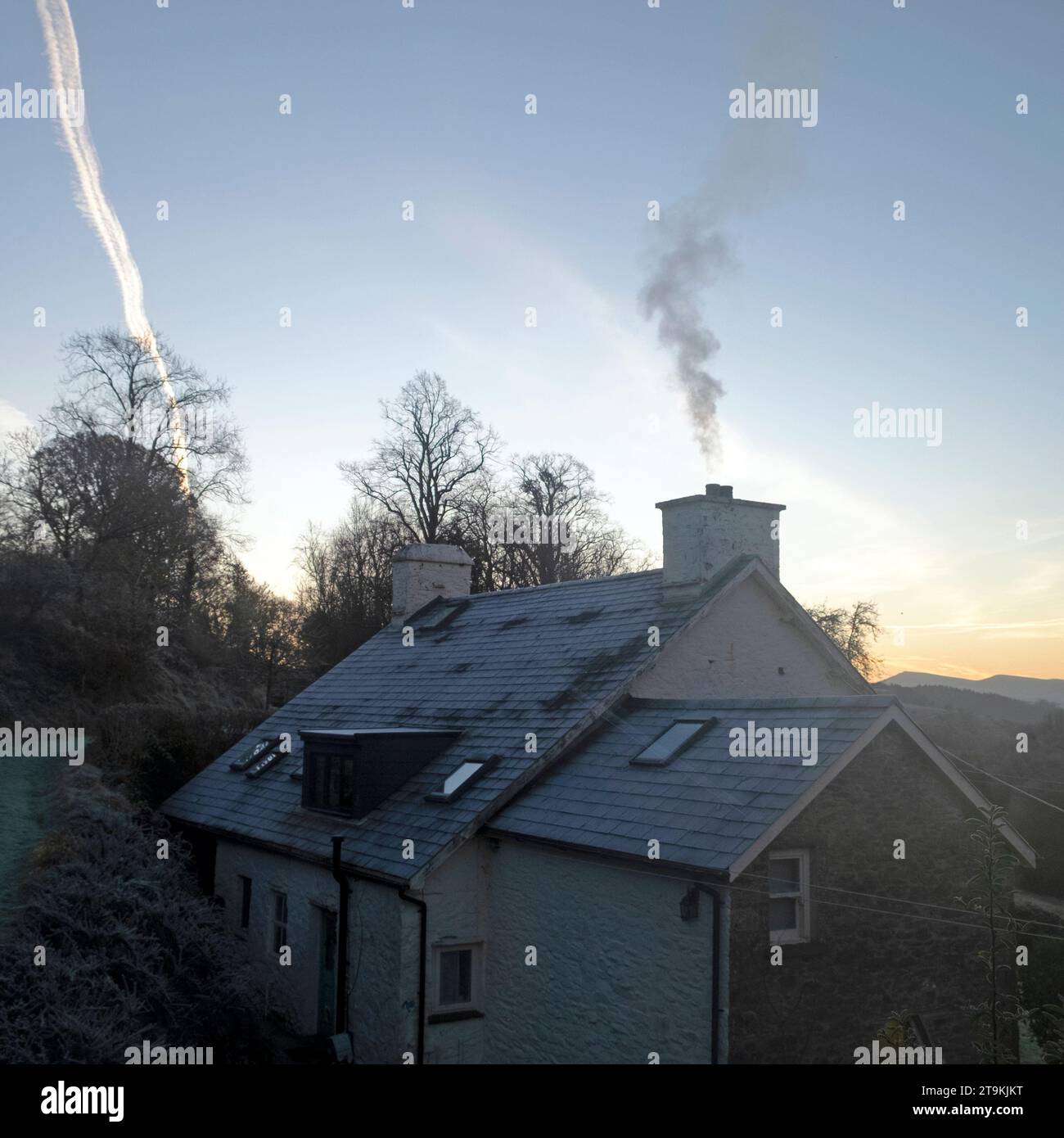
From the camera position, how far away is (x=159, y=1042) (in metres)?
11.7

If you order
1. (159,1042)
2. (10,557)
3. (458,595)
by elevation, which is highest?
(10,557)

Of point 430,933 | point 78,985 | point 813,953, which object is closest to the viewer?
point 813,953

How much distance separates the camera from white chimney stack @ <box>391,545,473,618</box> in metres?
23.7

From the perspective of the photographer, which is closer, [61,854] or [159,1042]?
[159,1042]

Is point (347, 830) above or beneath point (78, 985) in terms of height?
above

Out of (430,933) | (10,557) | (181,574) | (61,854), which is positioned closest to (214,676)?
(181,574)

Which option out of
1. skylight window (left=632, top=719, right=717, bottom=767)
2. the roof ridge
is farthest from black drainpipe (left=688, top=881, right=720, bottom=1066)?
the roof ridge

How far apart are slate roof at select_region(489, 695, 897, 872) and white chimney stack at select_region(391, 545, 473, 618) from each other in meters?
10.6

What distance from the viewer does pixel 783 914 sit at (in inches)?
412

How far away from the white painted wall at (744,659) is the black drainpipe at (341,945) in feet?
15.4

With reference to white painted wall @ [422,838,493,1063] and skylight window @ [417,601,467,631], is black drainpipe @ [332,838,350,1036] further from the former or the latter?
skylight window @ [417,601,467,631]

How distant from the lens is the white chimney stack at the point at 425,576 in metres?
23.7

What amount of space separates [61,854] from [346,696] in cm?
680

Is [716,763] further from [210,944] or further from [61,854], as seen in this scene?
[61,854]
